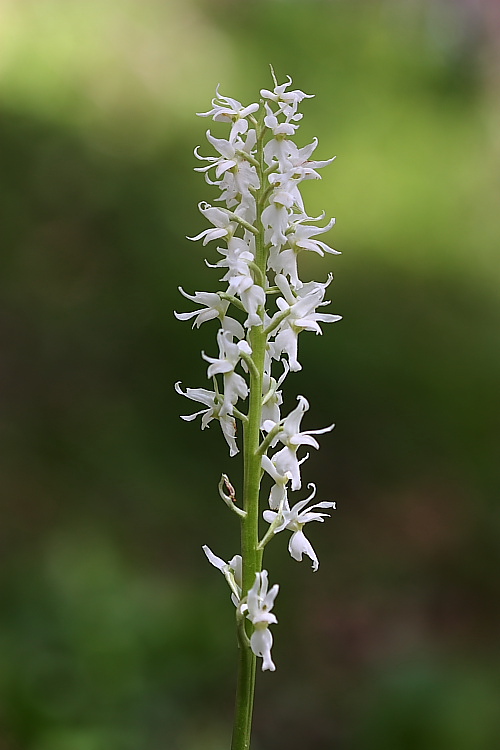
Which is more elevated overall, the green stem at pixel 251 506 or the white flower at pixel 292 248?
the white flower at pixel 292 248

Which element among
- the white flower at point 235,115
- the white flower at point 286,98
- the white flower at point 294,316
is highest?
the white flower at point 286,98

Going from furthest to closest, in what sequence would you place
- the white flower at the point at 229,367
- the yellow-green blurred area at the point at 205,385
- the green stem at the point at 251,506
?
the yellow-green blurred area at the point at 205,385 → the white flower at the point at 229,367 → the green stem at the point at 251,506

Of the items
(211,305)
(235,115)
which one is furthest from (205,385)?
(235,115)

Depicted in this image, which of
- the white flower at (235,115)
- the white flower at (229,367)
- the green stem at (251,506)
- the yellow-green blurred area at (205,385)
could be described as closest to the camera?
the green stem at (251,506)

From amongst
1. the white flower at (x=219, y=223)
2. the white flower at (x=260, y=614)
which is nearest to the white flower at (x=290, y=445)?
the white flower at (x=260, y=614)

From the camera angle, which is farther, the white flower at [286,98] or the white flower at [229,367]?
the white flower at [286,98]

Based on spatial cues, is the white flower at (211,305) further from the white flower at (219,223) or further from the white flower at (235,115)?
the white flower at (235,115)

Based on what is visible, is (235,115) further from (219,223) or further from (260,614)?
(260,614)
